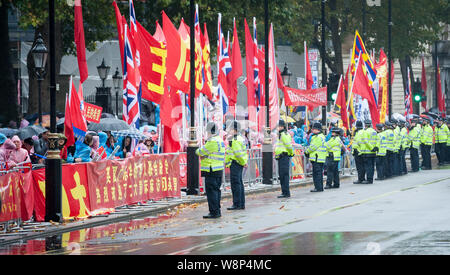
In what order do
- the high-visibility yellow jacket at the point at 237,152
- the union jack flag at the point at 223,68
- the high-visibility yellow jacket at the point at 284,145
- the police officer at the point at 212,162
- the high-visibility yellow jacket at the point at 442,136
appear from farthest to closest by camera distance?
the high-visibility yellow jacket at the point at 442,136
the union jack flag at the point at 223,68
the high-visibility yellow jacket at the point at 284,145
the high-visibility yellow jacket at the point at 237,152
the police officer at the point at 212,162

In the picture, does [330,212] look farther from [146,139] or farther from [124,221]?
[146,139]

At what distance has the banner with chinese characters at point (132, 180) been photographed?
18750 millimetres

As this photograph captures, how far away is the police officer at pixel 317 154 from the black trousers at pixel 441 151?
1373cm

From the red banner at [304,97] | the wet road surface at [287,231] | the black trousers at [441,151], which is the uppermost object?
the red banner at [304,97]

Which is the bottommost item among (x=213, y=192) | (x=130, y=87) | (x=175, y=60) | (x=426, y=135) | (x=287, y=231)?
(x=287, y=231)

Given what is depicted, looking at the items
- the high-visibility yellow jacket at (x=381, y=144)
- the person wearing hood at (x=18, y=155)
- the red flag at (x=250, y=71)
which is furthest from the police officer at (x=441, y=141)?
the person wearing hood at (x=18, y=155)

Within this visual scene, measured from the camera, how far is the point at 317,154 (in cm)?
2528

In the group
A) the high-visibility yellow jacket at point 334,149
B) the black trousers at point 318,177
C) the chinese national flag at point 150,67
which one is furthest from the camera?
the high-visibility yellow jacket at point 334,149

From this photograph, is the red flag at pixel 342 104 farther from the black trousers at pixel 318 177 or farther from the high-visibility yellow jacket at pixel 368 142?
the black trousers at pixel 318 177

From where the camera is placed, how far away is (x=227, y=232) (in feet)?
49.2

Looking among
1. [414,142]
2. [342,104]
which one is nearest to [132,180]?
[342,104]

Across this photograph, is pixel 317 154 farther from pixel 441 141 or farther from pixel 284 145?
pixel 441 141

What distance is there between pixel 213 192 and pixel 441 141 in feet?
70.2
